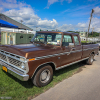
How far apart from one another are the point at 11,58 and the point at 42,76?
1235mm

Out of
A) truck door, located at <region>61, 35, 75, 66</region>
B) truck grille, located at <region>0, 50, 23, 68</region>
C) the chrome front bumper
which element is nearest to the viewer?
the chrome front bumper

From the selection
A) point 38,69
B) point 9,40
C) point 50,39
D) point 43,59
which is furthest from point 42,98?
point 9,40

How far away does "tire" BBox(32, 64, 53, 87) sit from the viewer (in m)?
3.33

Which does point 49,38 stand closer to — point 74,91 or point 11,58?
point 11,58

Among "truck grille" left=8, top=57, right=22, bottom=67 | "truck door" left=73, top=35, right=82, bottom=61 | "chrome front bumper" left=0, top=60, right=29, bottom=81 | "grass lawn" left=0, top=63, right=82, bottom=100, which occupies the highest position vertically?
A: "truck door" left=73, top=35, right=82, bottom=61

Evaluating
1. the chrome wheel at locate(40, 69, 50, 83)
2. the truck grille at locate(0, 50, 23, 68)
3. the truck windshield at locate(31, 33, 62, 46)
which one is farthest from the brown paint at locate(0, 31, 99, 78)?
the chrome wheel at locate(40, 69, 50, 83)

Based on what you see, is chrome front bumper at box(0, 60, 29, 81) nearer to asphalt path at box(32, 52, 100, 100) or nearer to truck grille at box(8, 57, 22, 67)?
truck grille at box(8, 57, 22, 67)

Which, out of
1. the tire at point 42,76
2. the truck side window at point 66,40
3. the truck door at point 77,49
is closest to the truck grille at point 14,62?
the tire at point 42,76

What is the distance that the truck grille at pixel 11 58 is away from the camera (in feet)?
10.4

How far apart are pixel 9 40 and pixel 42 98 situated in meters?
9.34

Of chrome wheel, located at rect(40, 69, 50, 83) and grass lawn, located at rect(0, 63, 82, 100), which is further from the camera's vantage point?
chrome wheel, located at rect(40, 69, 50, 83)

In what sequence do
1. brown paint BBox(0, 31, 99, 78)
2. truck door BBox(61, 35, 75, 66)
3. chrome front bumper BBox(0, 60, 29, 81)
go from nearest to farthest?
chrome front bumper BBox(0, 60, 29, 81) → brown paint BBox(0, 31, 99, 78) → truck door BBox(61, 35, 75, 66)

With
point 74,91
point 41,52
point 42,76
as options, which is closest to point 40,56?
point 41,52

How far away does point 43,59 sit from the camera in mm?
3365
